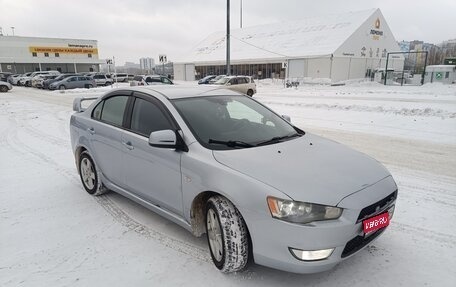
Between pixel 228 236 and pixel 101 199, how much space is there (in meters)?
2.62

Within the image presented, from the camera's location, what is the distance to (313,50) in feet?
132

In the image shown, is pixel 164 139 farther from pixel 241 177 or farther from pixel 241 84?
pixel 241 84

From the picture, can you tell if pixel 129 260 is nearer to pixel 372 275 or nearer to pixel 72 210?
pixel 72 210

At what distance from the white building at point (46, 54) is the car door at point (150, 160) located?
73.6m

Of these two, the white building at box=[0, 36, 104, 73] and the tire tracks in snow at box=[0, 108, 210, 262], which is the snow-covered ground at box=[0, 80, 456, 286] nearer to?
the tire tracks in snow at box=[0, 108, 210, 262]

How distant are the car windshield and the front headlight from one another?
0.90 metres

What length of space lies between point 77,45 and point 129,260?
7839 centimetres

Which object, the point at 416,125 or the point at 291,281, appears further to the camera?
the point at 416,125

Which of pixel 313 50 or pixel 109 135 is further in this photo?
pixel 313 50

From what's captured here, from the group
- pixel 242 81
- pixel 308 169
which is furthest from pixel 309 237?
pixel 242 81

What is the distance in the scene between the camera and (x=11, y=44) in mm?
64562

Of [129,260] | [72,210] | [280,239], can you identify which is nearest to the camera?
[280,239]

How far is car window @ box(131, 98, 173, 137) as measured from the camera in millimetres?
3648

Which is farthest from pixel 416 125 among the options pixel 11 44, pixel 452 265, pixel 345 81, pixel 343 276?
pixel 11 44
